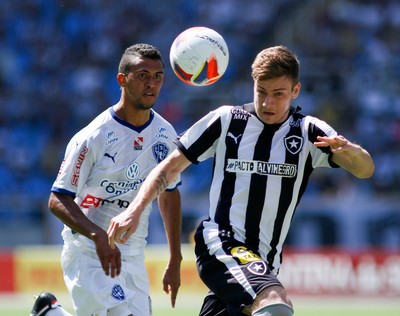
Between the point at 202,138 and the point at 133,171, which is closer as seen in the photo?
the point at 202,138

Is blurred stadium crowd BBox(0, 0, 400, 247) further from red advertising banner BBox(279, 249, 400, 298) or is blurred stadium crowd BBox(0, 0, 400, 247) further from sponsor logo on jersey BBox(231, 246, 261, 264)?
sponsor logo on jersey BBox(231, 246, 261, 264)

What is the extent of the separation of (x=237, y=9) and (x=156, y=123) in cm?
1537

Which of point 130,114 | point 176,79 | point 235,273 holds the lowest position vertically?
point 235,273

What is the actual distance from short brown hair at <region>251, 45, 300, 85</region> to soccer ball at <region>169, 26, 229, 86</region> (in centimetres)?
108

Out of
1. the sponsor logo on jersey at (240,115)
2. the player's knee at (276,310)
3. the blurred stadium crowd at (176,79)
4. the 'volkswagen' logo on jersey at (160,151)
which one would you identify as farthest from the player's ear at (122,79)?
the blurred stadium crowd at (176,79)

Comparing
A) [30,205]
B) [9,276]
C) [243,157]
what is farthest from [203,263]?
[30,205]

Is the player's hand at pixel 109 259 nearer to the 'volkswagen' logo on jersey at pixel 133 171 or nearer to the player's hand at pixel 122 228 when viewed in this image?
the player's hand at pixel 122 228

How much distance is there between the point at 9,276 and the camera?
1653 cm

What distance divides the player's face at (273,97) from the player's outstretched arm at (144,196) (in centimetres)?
57

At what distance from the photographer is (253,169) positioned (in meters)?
6.04

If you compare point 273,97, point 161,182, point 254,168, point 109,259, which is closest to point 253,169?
point 254,168

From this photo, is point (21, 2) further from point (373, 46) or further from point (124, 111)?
point (124, 111)

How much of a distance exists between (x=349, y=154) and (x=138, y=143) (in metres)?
1.74

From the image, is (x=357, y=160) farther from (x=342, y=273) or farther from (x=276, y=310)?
(x=342, y=273)
